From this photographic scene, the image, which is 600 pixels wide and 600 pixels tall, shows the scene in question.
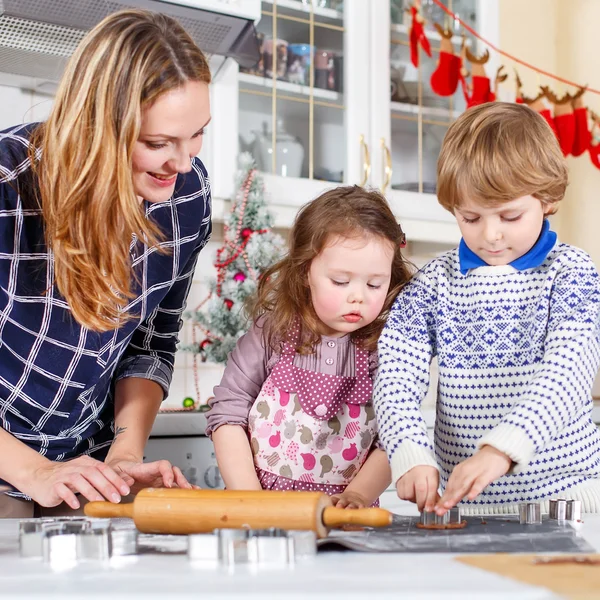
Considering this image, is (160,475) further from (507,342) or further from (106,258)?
(507,342)

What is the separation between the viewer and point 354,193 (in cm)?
136

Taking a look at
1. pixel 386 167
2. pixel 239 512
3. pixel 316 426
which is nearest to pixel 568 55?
pixel 386 167

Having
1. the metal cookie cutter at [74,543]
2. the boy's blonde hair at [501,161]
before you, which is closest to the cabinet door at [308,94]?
the boy's blonde hair at [501,161]

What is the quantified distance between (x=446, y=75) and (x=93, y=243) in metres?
1.90

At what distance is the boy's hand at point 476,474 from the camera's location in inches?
34.7

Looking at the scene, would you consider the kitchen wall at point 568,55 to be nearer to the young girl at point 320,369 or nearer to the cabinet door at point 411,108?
the cabinet door at point 411,108

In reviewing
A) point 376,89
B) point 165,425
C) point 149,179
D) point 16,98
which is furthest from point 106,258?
point 376,89

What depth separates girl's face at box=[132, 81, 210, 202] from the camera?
102cm

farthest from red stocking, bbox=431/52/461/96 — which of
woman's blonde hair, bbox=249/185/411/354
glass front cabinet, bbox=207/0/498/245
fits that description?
woman's blonde hair, bbox=249/185/411/354

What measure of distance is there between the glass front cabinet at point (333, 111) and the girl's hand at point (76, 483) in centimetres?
143

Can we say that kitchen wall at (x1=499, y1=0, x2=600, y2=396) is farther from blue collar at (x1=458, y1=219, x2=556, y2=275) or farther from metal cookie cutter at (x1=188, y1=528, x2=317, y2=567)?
metal cookie cutter at (x1=188, y1=528, x2=317, y2=567)

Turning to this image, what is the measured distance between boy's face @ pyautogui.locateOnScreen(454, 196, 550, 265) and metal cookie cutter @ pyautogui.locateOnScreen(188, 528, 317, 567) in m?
0.60

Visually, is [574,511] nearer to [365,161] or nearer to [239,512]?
[239,512]

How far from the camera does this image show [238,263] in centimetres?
219
